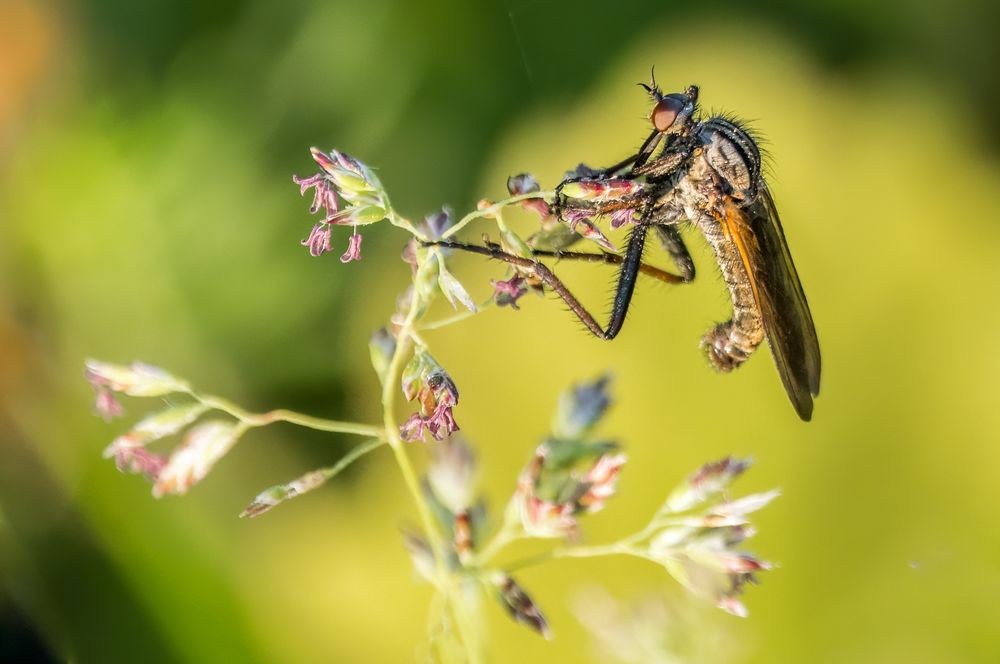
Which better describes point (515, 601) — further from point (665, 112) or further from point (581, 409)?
point (665, 112)

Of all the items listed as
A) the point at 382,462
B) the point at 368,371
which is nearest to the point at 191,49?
the point at 368,371

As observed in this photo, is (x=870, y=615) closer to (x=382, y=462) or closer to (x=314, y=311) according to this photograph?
(x=382, y=462)

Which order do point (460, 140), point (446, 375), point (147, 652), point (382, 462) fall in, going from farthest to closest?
1. point (460, 140)
2. point (382, 462)
3. point (147, 652)
4. point (446, 375)

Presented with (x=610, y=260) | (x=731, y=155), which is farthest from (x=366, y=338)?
(x=731, y=155)

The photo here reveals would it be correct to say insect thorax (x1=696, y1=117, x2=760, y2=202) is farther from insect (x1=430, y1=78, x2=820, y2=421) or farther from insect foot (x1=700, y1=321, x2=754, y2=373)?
insect foot (x1=700, y1=321, x2=754, y2=373)

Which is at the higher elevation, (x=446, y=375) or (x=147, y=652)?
(x=446, y=375)

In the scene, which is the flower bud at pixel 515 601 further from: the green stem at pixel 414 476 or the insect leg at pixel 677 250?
the insect leg at pixel 677 250
